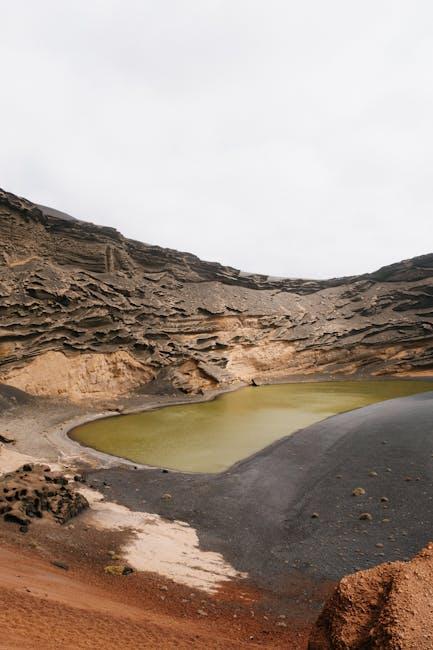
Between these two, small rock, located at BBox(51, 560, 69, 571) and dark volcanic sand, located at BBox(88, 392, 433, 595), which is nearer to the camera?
small rock, located at BBox(51, 560, 69, 571)

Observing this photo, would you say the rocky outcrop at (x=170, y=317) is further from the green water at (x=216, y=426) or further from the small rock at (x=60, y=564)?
the small rock at (x=60, y=564)

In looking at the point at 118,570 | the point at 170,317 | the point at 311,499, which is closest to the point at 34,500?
the point at 118,570

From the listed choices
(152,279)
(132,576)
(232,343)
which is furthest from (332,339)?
(132,576)

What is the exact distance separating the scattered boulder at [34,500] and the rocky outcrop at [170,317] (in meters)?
17.7

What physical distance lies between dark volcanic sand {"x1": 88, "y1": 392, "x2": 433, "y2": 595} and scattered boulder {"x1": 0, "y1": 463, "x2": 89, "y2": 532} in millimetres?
1876

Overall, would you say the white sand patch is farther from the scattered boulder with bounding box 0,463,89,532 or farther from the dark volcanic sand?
the scattered boulder with bounding box 0,463,89,532

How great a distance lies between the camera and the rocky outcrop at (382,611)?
355 centimetres

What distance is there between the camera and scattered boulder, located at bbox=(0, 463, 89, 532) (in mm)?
9398

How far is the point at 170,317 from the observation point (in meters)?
38.6

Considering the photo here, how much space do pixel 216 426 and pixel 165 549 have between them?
13.8 metres

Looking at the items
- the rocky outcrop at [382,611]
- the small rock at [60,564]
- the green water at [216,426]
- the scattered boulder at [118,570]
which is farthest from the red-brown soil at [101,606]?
the green water at [216,426]

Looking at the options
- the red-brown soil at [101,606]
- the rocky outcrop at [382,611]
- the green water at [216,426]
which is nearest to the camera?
the rocky outcrop at [382,611]

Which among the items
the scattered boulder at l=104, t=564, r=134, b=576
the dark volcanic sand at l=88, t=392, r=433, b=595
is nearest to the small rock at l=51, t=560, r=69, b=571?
the scattered boulder at l=104, t=564, r=134, b=576

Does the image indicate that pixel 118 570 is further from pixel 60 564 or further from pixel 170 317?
pixel 170 317
